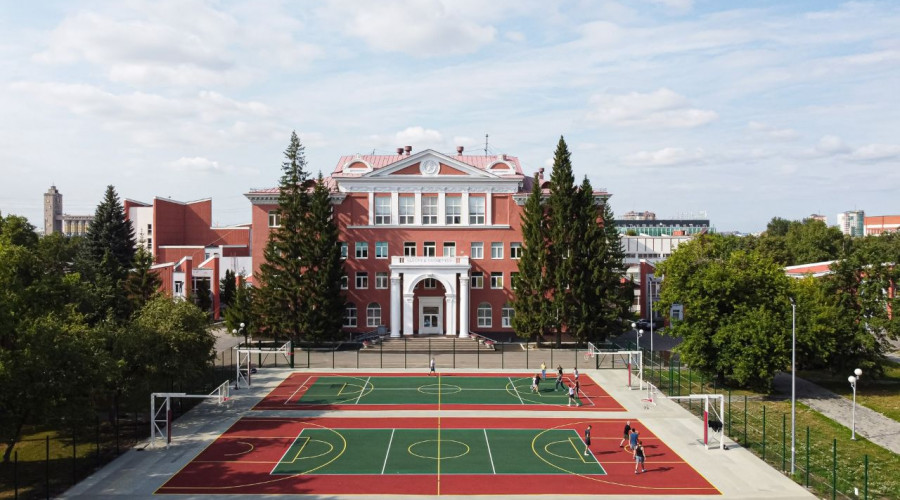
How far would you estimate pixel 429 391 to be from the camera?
45.3 m

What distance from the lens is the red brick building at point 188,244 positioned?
7975cm

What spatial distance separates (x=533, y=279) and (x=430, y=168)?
1513cm

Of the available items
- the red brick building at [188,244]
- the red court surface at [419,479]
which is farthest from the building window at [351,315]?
the red court surface at [419,479]

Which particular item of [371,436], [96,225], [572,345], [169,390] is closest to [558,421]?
[371,436]

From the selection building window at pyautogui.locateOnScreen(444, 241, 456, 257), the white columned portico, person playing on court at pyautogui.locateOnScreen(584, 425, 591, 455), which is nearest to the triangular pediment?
Result: building window at pyautogui.locateOnScreen(444, 241, 456, 257)

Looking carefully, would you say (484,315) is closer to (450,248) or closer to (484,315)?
(484,315)

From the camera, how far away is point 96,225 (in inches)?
2982

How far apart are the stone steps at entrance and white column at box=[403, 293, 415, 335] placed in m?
1.03

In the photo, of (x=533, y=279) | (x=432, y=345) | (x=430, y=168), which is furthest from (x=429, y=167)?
(x=432, y=345)

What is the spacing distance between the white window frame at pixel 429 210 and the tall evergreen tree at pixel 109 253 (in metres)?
27.7

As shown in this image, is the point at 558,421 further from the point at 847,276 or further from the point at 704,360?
the point at 847,276

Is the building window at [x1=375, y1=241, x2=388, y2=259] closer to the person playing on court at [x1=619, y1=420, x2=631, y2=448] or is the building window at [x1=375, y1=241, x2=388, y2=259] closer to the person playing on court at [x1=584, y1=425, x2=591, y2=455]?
the person playing on court at [x1=619, y1=420, x2=631, y2=448]

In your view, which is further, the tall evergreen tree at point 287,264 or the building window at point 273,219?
the building window at point 273,219

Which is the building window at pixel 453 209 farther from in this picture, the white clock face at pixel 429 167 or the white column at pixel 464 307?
the white column at pixel 464 307
